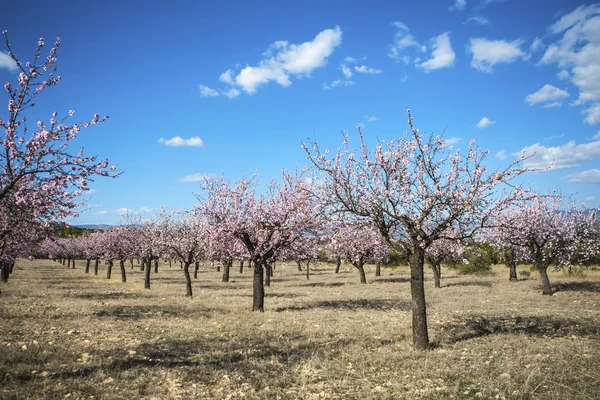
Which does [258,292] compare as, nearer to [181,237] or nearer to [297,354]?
[297,354]

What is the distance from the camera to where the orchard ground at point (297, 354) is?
855 centimetres

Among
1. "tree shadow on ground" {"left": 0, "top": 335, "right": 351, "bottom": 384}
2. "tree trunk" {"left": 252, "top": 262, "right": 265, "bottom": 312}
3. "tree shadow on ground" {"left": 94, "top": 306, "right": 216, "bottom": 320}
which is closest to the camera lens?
"tree shadow on ground" {"left": 0, "top": 335, "right": 351, "bottom": 384}

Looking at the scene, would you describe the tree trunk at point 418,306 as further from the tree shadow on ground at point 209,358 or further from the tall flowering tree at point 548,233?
the tall flowering tree at point 548,233

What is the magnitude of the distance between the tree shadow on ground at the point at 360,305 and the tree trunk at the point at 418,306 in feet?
33.3

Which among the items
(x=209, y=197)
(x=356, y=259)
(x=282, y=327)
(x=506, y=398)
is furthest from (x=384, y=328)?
(x=356, y=259)

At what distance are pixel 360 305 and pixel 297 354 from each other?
13.3 meters

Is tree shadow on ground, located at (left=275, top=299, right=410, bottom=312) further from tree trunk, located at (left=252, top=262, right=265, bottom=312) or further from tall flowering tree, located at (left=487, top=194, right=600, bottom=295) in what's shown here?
tall flowering tree, located at (left=487, top=194, right=600, bottom=295)

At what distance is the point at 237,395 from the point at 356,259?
35.1 metres

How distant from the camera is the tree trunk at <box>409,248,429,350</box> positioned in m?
12.3

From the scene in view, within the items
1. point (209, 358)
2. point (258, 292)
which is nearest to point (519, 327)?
point (209, 358)

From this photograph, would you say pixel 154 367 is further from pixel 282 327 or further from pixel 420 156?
pixel 420 156

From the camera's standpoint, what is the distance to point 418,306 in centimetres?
1243

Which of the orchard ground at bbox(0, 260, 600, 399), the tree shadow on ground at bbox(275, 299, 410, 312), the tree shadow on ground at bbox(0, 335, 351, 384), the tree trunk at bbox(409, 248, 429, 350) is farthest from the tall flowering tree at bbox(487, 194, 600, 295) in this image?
the tree shadow on ground at bbox(0, 335, 351, 384)

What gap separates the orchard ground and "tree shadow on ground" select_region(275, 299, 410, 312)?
1.58 metres
